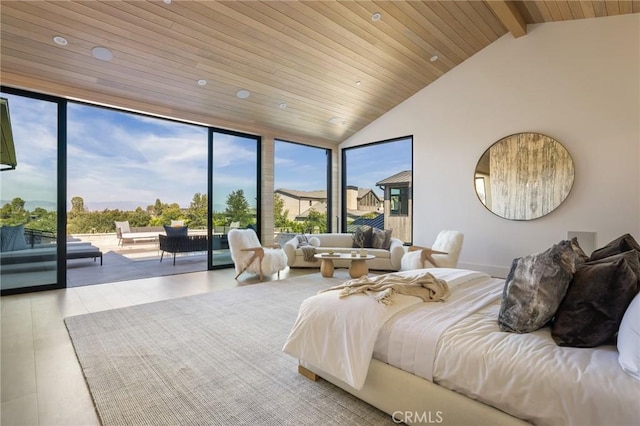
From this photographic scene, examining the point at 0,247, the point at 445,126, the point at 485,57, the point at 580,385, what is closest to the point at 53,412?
the point at 580,385

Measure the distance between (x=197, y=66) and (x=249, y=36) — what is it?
2.99ft

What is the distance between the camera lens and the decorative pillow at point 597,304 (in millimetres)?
1375

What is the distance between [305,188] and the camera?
27.7 ft

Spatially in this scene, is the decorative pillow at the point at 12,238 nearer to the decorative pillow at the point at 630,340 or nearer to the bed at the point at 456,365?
the bed at the point at 456,365

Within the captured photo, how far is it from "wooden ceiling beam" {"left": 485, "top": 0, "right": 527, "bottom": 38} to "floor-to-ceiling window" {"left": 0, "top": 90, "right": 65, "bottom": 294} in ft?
20.5

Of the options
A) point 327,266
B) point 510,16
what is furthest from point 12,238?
point 510,16

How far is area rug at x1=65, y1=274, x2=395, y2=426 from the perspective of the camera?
1.84 metres

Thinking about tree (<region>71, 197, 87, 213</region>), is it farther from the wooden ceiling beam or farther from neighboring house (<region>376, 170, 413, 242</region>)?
the wooden ceiling beam

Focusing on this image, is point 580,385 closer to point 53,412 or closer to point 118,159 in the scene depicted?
point 53,412

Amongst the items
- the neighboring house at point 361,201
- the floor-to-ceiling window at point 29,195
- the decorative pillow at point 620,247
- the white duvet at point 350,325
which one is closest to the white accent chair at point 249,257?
the floor-to-ceiling window at point 29,195

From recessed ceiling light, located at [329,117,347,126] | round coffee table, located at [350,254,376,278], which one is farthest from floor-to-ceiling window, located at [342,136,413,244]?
round coffee table, located at [350,254,376,278]

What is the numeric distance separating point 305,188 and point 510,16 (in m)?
5.42

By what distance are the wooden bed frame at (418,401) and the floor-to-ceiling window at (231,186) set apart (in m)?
4.92

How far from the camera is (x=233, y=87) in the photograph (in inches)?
205
